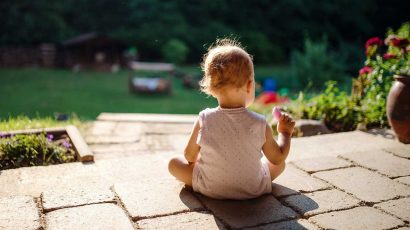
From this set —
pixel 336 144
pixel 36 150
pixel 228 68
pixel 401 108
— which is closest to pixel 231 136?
pixel 228 68

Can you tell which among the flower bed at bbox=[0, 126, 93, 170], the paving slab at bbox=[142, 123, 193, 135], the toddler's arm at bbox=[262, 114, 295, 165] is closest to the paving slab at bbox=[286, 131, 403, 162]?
the toddler's arm at bbox=[262, 114, 295, 165]

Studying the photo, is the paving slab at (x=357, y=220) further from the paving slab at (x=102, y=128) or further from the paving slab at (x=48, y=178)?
the paving slab at (x=102, y=128)

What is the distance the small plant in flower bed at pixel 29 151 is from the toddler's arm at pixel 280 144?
1709 millimetres

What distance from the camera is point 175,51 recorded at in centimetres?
1733

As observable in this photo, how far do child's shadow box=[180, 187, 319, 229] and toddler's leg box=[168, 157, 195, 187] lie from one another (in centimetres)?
8

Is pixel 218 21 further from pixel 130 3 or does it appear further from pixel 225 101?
pixel 225 101

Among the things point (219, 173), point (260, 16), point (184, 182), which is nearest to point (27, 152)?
point (184, 182)

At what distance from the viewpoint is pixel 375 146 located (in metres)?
3.17

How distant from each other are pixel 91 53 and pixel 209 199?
15.5m

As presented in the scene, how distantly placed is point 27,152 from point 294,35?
18491 millimetres

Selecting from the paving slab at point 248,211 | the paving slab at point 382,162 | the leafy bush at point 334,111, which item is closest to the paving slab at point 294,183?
the paving slab at point 248,211

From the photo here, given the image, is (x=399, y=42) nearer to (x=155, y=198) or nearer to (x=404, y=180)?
(x=404, y=180)

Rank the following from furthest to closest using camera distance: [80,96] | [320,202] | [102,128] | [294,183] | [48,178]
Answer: [80,96] → [102,128] → [48,178] → [294,183] → [320,202]

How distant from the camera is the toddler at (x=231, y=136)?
1954 millimetres
